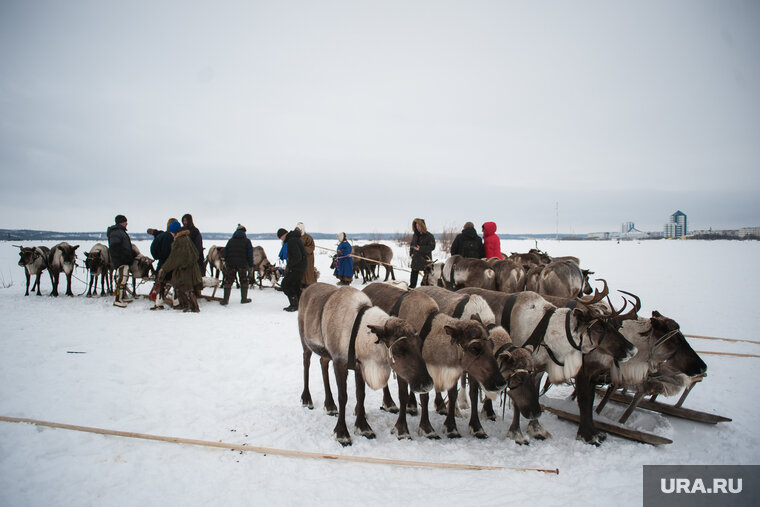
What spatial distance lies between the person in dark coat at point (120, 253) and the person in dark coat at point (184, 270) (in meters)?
1.42

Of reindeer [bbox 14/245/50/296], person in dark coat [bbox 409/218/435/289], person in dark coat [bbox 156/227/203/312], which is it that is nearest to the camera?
person in dark coat [bbox 156/227/203/312]

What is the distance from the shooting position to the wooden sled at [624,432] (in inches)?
135

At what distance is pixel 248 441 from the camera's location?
368 cm

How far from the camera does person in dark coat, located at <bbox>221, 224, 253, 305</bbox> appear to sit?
431 inches

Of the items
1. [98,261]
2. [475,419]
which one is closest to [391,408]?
[475,419]

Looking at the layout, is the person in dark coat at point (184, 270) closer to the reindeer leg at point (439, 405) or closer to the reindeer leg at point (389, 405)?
the reindeer leg at point (389, 405)

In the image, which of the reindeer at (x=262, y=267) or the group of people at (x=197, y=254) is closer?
the group of people at (x=197, y=254)

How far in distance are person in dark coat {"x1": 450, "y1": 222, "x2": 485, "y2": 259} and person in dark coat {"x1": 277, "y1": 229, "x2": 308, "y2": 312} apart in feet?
14.5

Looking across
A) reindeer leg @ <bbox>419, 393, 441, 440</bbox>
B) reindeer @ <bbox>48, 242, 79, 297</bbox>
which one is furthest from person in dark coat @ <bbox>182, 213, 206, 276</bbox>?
reindeer leg @ <bbox>419, 393, 441, 440</bbox>

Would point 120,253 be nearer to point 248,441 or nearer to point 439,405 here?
point 248,441

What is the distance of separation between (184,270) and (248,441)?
7333 millimetres

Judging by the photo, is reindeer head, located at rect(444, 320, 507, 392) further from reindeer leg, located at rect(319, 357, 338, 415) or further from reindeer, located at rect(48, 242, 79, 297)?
reindeer, located at rect(48, 242, 79, 297)

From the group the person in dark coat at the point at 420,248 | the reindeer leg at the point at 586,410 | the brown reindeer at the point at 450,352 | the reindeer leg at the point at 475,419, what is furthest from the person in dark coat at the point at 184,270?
the reindeer leg at the point at 586,410

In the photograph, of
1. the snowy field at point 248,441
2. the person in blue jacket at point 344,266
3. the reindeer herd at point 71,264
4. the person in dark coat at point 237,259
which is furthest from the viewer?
the person in blue jacket at point 344,266
